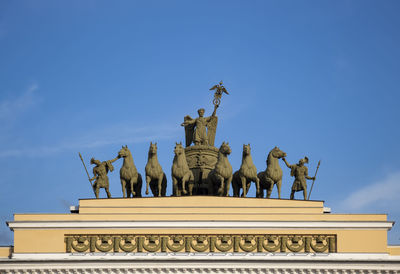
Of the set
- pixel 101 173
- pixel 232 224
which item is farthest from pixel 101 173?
pixel 232 224

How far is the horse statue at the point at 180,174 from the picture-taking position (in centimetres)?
5494

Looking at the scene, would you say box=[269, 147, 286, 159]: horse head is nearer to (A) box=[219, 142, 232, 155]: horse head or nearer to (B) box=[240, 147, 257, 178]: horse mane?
(B) box=[240, 147, 257, 178]: horse mane

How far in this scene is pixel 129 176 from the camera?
5475cm


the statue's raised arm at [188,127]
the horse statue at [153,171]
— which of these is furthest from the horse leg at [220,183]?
the statue's raised arm at [188,127]

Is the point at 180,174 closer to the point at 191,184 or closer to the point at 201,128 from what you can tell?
the point at 191,184

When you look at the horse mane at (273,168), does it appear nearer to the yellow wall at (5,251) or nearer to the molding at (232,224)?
the molding at (232,224)

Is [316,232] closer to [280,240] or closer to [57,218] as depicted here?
[280,240]

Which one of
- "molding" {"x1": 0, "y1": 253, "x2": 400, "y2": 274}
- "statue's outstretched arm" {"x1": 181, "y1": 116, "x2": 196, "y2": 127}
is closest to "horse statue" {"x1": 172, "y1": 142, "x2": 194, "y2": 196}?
"molding" {"x1": 0, "y1": 253, "x2": 400, "y2": 274}

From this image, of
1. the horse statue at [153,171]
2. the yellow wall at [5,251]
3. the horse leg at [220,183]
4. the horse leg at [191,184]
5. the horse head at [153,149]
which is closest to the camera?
the yellow wall at [5,251]

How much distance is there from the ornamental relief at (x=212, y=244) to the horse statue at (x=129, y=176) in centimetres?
306

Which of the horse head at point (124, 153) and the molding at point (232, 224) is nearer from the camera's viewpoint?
the molding at point (232, 224)

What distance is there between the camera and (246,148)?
180 feet

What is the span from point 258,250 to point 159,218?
402 cm

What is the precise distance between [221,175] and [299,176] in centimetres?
323
